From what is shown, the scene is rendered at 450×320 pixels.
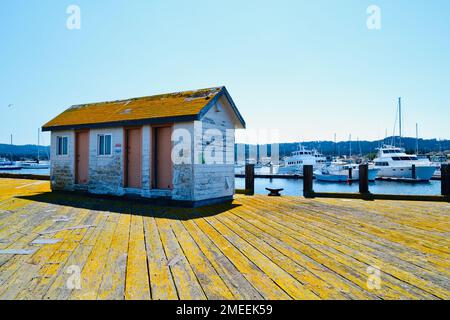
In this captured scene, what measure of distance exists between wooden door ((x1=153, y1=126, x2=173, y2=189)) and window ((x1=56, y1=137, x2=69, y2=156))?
5.34 meters

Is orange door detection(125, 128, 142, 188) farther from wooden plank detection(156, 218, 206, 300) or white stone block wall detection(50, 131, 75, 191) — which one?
wooden plank detection(156, 218, 206, 300)

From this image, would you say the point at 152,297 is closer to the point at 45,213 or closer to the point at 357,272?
the point at 357,272

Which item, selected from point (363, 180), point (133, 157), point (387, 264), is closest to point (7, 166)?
point (133, 157)

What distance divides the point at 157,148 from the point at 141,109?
6.59 ft

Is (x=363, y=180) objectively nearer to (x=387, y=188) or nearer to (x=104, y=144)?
(x=104, y=144)

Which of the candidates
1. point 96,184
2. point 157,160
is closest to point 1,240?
point 157,160

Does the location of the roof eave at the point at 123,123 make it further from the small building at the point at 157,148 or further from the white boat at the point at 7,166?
the white boat at the point at 7,166

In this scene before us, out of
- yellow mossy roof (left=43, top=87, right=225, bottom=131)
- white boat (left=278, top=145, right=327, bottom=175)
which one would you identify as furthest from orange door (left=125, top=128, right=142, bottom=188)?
white boat (left=278, top=145, right=327, bottom=175)

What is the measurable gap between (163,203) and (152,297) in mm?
6903

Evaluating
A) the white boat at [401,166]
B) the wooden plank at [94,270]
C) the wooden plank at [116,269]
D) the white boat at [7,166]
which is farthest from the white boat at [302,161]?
the white boat at [7,166]

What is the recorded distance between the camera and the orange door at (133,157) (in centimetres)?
1044

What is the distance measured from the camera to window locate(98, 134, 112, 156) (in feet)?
36.5

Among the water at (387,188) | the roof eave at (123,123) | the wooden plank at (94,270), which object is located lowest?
the water at (387,188)

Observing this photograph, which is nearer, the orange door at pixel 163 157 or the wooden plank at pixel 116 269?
the wooden plank at pixel 116 269
